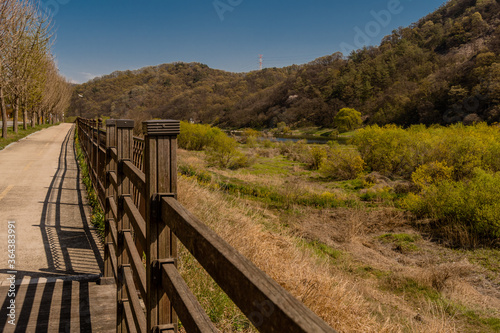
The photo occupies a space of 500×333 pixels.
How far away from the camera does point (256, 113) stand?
114188 mm

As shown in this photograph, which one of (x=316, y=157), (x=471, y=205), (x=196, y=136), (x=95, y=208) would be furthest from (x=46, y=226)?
(x=196, y=136)

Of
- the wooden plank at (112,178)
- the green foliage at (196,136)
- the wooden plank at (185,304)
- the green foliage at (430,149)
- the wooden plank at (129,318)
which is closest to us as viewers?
the wooden plank at (185,304)

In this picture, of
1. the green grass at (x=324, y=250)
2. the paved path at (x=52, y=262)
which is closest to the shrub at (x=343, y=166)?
the green grass at (x=324, y=250)

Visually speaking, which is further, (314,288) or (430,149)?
(430,149)

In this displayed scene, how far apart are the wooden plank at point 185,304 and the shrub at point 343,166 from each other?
21.3m

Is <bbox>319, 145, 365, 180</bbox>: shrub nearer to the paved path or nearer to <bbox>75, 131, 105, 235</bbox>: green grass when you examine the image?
<bbox>75, 131, 105, 235</bbox>: green grass

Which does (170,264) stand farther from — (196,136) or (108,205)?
(196,136)

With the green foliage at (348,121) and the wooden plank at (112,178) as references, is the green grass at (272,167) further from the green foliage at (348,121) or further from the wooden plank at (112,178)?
the green foliage at (348,121)

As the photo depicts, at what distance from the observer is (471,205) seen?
12117 millimetres

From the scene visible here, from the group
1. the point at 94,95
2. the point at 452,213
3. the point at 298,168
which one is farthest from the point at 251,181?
the point at 94,95

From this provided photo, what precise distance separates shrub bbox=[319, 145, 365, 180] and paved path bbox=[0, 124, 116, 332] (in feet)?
54.2

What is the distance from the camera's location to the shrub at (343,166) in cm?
2245

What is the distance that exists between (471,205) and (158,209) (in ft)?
42.0

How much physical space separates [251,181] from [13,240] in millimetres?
15929
